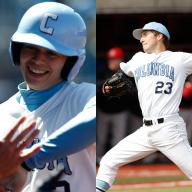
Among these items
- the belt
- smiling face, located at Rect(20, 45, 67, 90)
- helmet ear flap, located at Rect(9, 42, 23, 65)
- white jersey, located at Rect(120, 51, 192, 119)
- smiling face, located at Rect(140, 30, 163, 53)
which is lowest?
smiling face, located at Rect(20, 45, 67, 90)

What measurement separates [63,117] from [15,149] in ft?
0.55

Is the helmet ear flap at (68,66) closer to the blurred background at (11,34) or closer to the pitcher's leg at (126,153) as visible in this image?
the blurred background at (11,34)

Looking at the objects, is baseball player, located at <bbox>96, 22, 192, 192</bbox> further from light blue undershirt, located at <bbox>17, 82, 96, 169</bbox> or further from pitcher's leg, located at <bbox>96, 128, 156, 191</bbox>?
light blue undershirt, located at <bbox>17, 82, 96, 169</bbox>

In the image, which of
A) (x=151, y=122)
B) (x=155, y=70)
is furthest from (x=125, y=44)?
(x=151, y=122)

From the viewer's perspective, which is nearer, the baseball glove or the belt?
the belt

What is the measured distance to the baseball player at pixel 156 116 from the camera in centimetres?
358

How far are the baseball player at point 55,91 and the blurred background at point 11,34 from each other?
16 mm

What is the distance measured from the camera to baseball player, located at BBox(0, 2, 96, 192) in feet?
3.56

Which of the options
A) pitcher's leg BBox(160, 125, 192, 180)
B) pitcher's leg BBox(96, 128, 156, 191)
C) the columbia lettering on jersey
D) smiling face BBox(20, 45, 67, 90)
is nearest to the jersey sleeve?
smiling face BBox(20, 45, 67, 90)

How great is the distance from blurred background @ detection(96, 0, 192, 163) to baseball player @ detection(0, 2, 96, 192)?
16.5 ft

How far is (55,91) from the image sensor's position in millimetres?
1144

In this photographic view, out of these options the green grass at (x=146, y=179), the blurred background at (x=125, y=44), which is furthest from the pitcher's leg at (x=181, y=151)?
the blurred background at (x=125, y=44)

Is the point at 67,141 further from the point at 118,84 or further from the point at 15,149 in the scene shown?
the point at 118,84

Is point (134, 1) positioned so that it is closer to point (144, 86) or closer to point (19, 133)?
point (144, 86)
